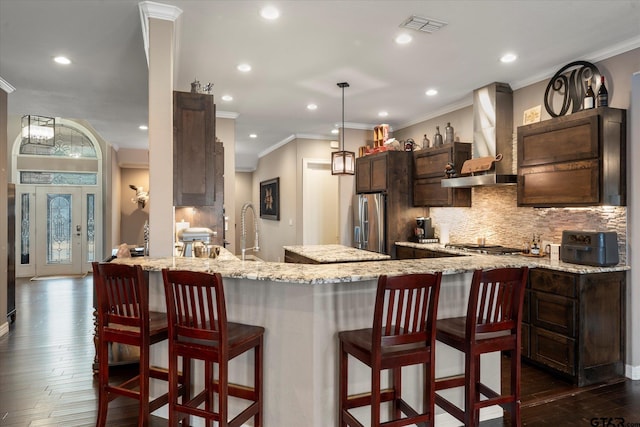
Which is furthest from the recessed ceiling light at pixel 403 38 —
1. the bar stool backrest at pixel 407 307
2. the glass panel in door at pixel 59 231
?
the glass panel in door at pixel 59 231

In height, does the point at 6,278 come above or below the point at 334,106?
below

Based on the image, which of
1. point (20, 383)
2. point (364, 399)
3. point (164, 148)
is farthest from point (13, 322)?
point (364, 399)

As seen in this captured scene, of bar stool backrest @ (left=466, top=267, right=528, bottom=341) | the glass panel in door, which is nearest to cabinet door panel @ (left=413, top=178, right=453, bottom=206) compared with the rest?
bar stool backrest @ (left=466, top=267, right=528, bottom=341)

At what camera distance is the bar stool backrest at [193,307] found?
1975 millimetres

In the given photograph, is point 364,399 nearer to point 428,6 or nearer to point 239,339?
point 239,339

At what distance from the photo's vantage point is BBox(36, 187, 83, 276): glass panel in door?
829cm

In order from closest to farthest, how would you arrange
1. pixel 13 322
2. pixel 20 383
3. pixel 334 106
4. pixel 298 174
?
pixel 20 383
pixel 13 322
pixel 334 106
pixel 298 174

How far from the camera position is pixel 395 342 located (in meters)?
2.00

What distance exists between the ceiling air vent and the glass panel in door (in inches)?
318

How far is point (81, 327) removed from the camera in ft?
15.6

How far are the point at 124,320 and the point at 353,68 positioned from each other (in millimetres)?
3130

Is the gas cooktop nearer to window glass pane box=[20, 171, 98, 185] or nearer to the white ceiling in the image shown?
→ the white ceiling

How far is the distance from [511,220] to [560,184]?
1003 millimetres

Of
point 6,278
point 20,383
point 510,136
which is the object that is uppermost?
point 510,136
